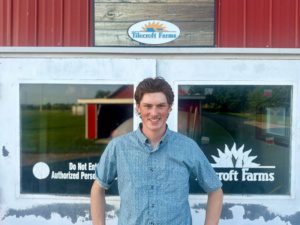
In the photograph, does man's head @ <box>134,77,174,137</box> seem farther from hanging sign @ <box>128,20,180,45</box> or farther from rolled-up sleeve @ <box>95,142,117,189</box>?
hanging sign @ <box>128,20,180,45</box>

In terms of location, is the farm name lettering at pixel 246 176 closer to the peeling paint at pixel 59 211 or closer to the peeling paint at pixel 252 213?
the peeling paint at pixel 252 213

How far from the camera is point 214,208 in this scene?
2.44m

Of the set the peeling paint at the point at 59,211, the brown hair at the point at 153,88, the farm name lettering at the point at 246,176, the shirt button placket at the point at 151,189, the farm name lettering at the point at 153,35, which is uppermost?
the farm name lettering at the point at 153,35

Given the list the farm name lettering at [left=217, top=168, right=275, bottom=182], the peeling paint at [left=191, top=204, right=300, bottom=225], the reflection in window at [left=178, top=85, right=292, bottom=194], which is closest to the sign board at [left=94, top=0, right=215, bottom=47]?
the reflection in window at [left=178, top=85, right=292, bottom=194]

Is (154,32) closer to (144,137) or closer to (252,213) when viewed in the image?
(144,137)

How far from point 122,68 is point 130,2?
1.59ft

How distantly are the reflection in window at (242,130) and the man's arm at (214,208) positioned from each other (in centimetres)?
116

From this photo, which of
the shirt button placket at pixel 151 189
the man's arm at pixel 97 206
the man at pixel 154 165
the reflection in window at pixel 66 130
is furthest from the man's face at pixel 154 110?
the reflection in window at pixel 66 130

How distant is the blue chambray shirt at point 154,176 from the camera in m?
A: 2.27

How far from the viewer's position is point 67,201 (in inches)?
144

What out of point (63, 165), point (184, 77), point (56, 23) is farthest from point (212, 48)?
point (63, 165)

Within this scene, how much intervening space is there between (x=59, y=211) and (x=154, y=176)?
160cm

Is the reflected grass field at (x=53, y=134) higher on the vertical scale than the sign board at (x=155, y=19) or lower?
lower

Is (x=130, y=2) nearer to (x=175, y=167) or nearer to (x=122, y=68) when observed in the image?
(x=122, y=68)
